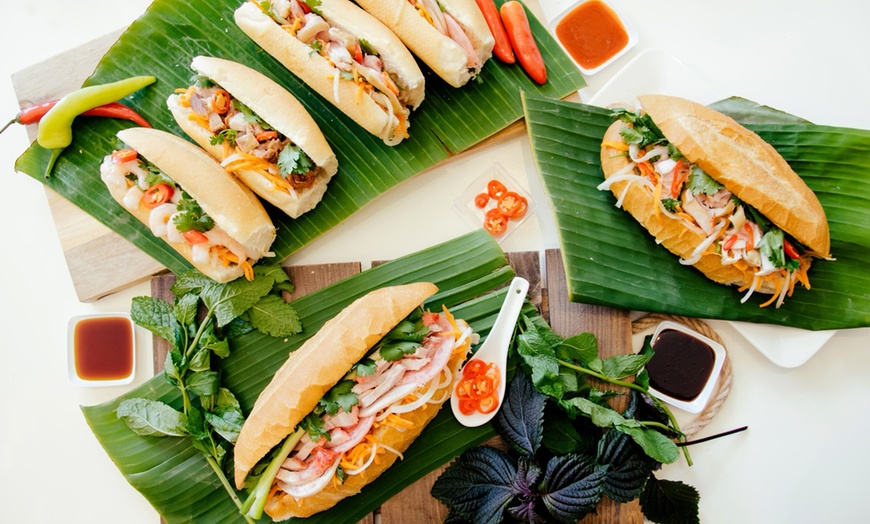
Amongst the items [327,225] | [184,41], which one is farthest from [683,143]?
[184,41]

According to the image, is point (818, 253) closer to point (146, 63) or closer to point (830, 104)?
point (830, 104)

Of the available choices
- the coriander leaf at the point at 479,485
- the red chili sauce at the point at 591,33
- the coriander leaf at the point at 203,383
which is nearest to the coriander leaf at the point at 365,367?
the coriander leaf at the point at 479,485

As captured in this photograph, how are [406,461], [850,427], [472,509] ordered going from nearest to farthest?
1. [472,509]
2. [406,461]
3. [850,427]

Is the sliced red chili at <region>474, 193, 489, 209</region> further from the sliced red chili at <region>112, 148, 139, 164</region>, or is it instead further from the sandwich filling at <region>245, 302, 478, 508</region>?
the sliced red chili at <region>112, 148, 139, 164</region>

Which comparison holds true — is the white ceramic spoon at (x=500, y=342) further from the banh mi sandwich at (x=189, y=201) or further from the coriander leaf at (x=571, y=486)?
the banh mi sandwich at (x=189, y=201)

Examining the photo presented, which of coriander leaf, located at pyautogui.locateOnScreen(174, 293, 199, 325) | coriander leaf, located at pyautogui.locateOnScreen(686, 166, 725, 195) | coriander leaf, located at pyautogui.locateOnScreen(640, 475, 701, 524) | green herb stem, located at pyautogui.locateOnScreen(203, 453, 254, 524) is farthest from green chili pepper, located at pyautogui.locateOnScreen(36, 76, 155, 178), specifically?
coriander leaf, located at pyautogui.locateOnScreen(640, 475, 701, 524)
